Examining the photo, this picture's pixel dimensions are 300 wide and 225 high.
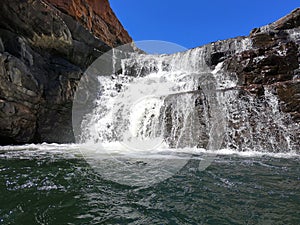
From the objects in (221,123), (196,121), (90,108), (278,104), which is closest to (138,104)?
(90,108)

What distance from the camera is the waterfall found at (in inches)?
313

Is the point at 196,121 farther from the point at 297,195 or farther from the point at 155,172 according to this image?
the point at 297,195

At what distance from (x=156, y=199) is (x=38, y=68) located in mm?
10850

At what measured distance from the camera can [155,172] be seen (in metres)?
4.39

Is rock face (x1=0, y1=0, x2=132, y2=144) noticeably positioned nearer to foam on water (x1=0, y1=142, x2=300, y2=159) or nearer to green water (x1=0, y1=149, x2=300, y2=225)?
foam on water (x1=0, y1=142, x2=300, y2=159)

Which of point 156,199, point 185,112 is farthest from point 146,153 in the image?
point 156,199

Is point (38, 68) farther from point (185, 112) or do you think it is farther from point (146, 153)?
point (185, 112)

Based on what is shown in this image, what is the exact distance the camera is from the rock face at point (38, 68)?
366 inches

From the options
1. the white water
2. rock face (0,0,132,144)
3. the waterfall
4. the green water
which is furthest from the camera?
rock face (0,0,132,144)

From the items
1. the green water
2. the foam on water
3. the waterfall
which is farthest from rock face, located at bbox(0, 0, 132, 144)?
the green water

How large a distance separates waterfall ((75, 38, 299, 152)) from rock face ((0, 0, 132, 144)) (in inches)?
50.1

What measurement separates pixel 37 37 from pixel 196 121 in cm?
964

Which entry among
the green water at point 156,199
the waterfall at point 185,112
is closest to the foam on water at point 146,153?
the waterfall at point 185,112

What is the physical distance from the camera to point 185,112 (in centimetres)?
953
